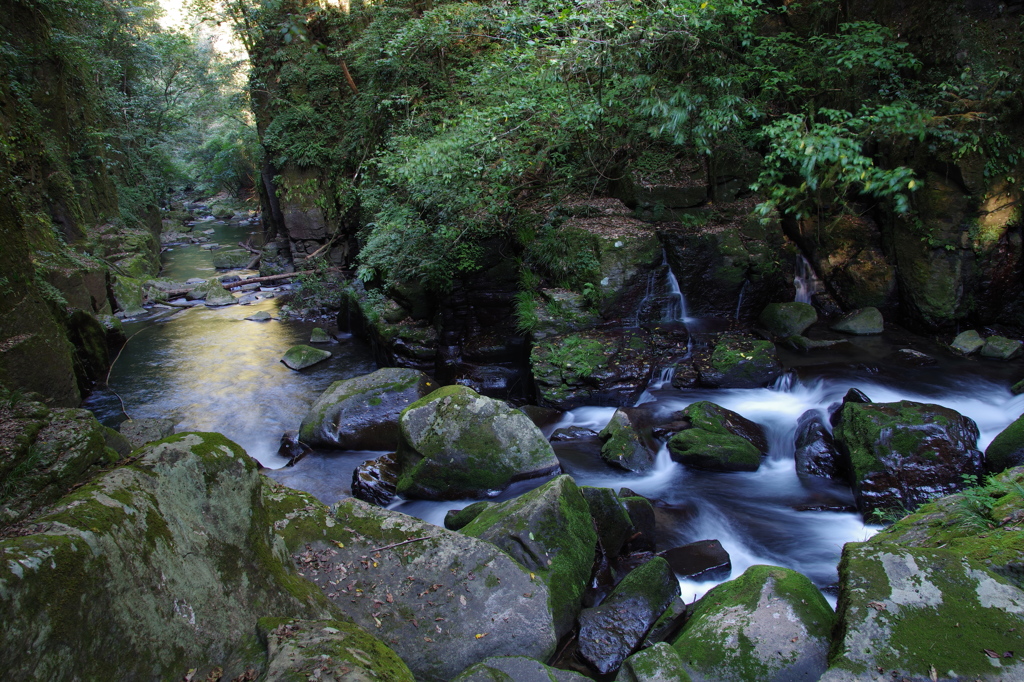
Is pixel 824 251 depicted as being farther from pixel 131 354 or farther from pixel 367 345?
pixel 131 354

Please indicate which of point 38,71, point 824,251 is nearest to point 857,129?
point 824,251

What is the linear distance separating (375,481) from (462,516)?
1.46 m

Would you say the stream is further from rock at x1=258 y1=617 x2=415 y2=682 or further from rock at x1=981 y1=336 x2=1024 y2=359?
rock at x1=258 y1=617 x2=415 y2=682

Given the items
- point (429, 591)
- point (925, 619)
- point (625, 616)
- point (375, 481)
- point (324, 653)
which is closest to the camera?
point (324, 653)

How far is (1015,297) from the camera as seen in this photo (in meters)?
8.82

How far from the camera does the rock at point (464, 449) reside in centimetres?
588

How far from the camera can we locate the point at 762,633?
3256 mm

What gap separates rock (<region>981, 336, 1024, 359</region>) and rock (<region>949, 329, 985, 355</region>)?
0.08 metres

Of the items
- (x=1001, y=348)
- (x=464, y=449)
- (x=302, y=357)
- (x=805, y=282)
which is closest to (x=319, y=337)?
(x=302, y=357)

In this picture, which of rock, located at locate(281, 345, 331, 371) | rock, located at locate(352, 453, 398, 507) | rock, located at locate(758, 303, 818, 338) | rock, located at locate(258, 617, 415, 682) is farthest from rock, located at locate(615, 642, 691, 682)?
rock, located at locate(281, 345, 331, 371)

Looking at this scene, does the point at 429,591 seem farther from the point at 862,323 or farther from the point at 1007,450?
the point at 862,323

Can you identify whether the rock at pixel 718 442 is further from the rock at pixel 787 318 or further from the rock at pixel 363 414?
the rock at pixel 363 414

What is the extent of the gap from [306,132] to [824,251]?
12.5 metres

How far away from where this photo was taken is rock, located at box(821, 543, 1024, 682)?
8.66 feet
